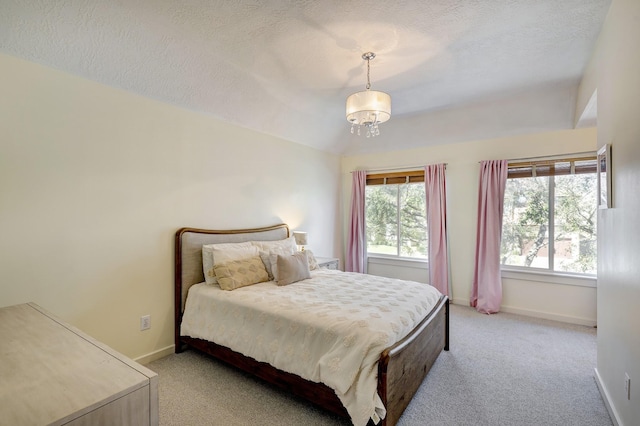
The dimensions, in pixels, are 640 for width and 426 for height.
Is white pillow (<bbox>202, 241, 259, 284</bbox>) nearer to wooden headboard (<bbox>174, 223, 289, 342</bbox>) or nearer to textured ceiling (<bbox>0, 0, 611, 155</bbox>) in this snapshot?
wooden headboard (<bbox>174, 223, 289, 342</bbox>)

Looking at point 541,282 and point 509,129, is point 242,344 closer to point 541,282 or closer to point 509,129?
point 541,282

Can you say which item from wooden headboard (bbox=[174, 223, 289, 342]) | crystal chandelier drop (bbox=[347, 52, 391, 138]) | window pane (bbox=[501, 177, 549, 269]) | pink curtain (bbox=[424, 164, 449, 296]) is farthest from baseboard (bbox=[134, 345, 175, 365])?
window pane (bbox=[501, 177, 549, 269])

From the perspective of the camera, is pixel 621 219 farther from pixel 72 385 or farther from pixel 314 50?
pixel 72 385

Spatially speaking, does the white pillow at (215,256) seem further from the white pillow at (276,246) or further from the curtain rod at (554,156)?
the curtain rod at (554,156)

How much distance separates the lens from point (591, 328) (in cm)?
351

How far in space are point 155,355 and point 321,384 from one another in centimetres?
177

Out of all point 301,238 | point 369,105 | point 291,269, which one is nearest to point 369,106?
point 369,105

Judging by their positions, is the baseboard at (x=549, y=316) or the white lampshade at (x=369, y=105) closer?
the white lampshade at (x=369, y=105)

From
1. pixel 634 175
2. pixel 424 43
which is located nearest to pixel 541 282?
pixel 634 175

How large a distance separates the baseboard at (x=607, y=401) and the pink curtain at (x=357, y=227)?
3.22 m

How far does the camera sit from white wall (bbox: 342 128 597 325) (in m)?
3.67

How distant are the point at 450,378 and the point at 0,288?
335cm

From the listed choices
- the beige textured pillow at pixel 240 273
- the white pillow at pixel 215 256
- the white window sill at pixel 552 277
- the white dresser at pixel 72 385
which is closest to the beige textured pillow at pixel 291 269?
the beige textured pillow at pixel 240 273

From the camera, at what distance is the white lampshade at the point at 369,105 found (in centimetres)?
243
